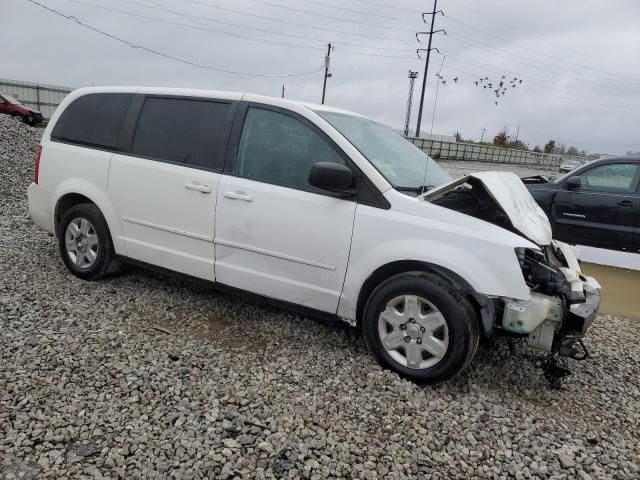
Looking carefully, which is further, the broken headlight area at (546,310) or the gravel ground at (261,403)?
the broken headlight area at (546,310)

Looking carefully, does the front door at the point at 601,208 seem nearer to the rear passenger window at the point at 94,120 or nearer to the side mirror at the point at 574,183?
the side mirror at the point at 574,183

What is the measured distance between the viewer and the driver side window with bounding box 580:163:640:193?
6.78 metres

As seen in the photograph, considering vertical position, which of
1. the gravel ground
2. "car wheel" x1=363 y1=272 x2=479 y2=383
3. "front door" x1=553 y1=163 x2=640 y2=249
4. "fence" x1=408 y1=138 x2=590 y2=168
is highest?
"fence" x1=408 y1=138 x2=590 y2=168

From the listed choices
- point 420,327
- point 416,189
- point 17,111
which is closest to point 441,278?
point 420,327

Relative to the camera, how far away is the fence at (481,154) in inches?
1438

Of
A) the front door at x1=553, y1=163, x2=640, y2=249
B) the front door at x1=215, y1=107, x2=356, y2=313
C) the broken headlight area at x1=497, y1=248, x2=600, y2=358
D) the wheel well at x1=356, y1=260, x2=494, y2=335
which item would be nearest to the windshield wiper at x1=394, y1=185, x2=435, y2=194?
the front door at x1=215, y1=107, x2=356, y2=313

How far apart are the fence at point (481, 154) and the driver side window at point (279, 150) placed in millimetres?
29619

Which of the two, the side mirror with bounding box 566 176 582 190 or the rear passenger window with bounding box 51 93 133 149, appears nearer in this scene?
the rear passenger window with bounding box 51 93 133 149

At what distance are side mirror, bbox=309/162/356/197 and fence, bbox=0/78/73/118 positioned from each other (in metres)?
26.5

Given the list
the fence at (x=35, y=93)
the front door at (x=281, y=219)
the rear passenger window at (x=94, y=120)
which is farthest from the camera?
the fence at (x=35, y=93)

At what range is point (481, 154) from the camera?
1629 inches

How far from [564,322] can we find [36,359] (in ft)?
11.1

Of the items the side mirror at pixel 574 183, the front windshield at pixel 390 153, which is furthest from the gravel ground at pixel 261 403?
the side mirror at pixel 574 183

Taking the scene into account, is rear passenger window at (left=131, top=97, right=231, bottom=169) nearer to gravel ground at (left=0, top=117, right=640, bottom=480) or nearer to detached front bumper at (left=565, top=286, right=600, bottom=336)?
gravel ground at (left=0, top=117, right=640, bottom=480)
